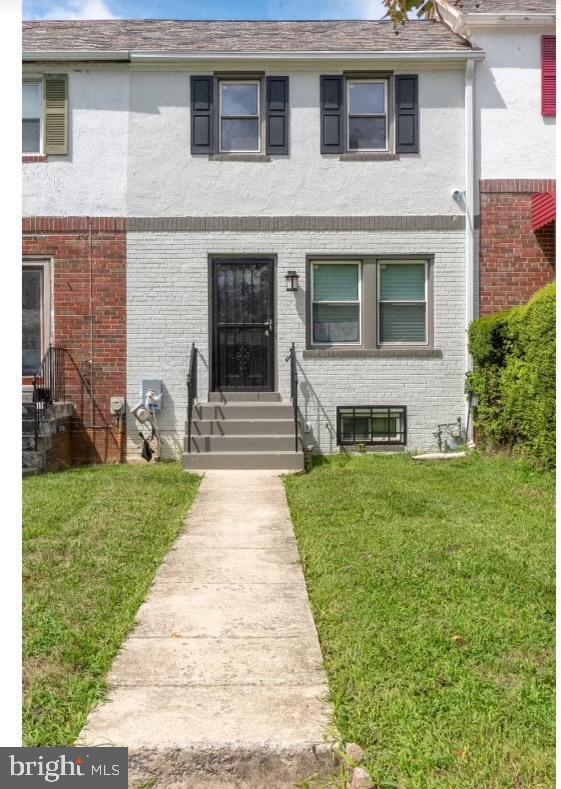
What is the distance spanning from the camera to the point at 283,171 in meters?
9.38

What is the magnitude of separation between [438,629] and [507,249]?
24.5 feet

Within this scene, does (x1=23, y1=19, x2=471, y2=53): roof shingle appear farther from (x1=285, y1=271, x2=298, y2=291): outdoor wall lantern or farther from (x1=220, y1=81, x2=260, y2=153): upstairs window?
(x1=285, y1=271, x2=298, y2=291): outdoor wall lantern

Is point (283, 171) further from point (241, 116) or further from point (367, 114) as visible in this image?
point (367, 114)

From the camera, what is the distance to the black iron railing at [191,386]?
8406 millimetres

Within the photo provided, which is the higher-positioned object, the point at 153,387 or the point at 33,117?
the point at 33,117

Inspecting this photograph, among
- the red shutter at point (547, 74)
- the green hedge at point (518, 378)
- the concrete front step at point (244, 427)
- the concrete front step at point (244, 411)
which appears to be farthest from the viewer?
the red shutter at point (547, 74)

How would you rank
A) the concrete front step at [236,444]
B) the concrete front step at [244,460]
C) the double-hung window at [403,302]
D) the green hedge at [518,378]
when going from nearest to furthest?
the green hedge at [518,378]
the concrete front step at [244,460]
the concrete front step at [236,444]
the double-hung window at [403,302]

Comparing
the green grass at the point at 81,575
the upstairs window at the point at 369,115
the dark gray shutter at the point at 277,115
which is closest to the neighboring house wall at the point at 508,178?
the upstairs window at the point at 369,115

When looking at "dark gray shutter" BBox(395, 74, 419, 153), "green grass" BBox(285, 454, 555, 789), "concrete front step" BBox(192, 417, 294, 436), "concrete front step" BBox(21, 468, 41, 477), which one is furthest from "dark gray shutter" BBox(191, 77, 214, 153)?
"green grass" BBox(285, 454, 555, 789)

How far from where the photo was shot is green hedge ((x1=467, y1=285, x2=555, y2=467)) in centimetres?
666

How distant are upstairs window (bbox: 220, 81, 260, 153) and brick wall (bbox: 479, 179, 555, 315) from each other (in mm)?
3390

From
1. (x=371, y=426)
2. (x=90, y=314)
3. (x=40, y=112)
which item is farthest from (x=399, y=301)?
(x=40, y=112)

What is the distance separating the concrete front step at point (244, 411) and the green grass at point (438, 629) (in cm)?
296

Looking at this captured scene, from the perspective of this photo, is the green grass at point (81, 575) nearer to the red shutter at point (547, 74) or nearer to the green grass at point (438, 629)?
the green grass at point (438, 629)
